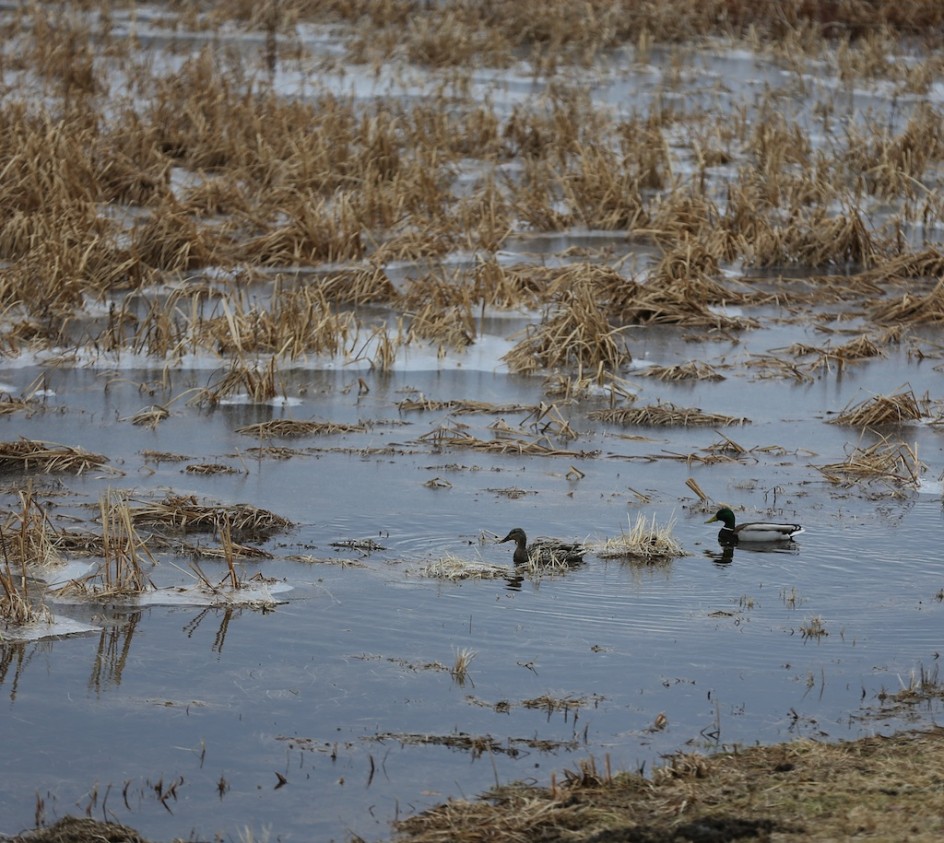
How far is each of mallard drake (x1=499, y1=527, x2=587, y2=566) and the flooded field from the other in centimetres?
7

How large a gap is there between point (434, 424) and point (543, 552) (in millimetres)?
2973

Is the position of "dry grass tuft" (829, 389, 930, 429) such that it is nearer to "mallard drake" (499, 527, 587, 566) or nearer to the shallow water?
the shallow water

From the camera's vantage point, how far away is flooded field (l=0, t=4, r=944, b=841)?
590 centimetres

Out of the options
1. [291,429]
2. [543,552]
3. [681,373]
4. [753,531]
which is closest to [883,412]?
[681,373]

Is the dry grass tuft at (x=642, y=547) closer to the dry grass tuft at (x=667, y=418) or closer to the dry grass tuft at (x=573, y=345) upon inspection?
the dry grass tuft at (x=667, y=418)

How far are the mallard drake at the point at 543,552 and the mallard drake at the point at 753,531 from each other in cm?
93

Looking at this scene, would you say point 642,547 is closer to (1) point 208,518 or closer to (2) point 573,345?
(1) point 208,518

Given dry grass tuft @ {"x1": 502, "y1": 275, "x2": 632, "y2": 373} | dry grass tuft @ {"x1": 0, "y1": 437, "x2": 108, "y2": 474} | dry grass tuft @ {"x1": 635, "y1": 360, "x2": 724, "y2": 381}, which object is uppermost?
dry grass tuft @ {"x1": 502, "y1": 275, "x2": 632, "y2": 373}

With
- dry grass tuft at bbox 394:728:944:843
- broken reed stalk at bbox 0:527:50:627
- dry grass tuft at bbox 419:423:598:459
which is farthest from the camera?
dry grass tuft at bbox 419:423:598:459

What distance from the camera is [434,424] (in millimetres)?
10484

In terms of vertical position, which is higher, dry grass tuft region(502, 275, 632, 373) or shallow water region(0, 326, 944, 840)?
dry grass tuft region(502, 275, 632, 373)

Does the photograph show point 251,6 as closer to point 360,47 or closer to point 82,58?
point 360,47

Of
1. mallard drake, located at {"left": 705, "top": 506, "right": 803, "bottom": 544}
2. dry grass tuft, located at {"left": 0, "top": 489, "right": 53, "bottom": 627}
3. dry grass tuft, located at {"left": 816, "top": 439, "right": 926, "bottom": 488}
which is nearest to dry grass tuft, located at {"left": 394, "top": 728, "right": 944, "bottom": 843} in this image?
dry grass tuft, located at {"left": 0, "top": 489, "right": 53, "bottom": 627}

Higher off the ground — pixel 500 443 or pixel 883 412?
pixel 883 412
